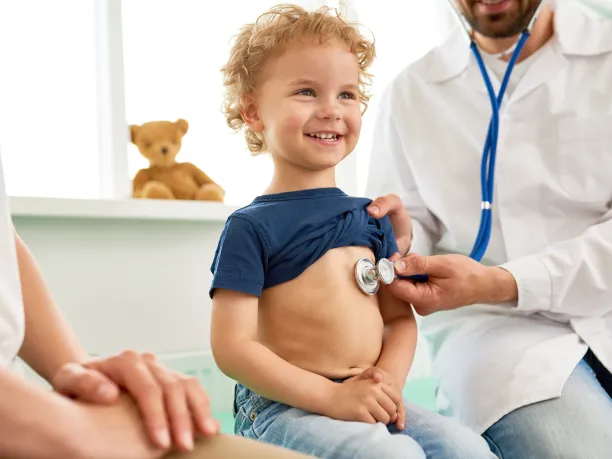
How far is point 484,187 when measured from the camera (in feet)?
4.96

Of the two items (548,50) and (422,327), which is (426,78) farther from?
(422,327)

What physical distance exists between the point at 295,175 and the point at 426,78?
2.32 ft

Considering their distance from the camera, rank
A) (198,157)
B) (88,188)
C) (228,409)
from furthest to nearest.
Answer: (198,157)
(88,188)
(228,409)

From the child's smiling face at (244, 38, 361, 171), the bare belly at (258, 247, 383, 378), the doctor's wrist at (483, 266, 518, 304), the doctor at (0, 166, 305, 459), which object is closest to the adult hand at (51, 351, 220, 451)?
the doctor at (0, 166, 305, 459)

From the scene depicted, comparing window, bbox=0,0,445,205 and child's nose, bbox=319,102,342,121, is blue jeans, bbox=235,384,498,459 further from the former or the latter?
window, bbox=0,0,445,205

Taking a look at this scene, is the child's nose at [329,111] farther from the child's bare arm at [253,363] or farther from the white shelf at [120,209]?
the white shelf at [120,209]

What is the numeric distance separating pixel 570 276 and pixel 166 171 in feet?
4.42

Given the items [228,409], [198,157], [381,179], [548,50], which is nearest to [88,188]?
[198,157]

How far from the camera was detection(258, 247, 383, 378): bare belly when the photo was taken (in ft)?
3.77

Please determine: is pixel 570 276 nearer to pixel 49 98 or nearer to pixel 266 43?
pixel 266 43

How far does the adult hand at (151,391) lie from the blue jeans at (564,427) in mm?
840

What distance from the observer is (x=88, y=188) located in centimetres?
230

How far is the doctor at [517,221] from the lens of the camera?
1.33m

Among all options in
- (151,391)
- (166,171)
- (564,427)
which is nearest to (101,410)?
(151,391)
